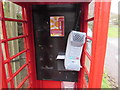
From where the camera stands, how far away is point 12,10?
42.5 inches

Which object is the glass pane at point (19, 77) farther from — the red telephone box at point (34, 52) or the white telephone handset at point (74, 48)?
the white telephone handset at point (74, 48)

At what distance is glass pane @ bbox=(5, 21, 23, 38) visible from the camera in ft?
3.32

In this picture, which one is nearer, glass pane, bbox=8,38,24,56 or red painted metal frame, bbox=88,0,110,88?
red painted metal frame, bbox=88,0,110,88

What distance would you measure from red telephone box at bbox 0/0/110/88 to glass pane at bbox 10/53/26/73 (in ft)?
0.06

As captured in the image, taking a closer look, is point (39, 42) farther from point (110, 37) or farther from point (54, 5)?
point (110, 37)

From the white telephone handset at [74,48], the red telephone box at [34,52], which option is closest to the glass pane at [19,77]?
the red telephone box at [34,52]

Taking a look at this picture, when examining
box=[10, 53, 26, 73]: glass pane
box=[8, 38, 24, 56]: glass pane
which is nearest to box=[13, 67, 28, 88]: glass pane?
box=[10, 53, 26, 73]: glass pane

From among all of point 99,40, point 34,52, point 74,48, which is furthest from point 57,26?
point 99,40

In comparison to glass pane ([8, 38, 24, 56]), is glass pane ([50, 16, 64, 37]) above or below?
above

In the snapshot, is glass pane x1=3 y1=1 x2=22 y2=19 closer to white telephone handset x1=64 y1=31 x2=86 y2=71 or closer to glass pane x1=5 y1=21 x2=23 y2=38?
glass pane x1=5 y1=21 x2=23 y2=38

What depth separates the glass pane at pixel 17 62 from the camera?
112 centimetres

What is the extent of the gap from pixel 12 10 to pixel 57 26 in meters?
0.63

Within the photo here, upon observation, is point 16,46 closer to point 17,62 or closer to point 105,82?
point 17,62

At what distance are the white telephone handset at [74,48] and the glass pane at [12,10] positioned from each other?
744 mm
